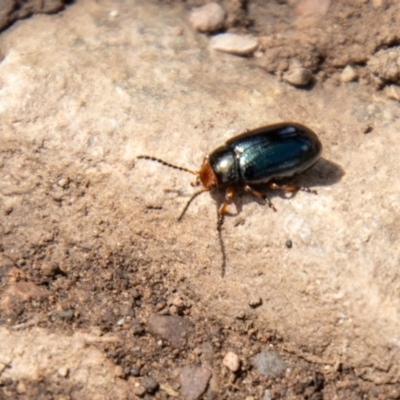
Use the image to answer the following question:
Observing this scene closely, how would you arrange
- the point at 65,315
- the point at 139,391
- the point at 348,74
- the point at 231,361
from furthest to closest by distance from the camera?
the point at 348,74 < the point at 65,315 < the point at 231,361 < the point at 139,391

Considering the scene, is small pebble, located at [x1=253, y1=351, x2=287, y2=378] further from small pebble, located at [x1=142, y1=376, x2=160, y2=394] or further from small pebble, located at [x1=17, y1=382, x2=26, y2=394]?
small pebble, located at [x1=17, y1=382, x2=26, y2=394]

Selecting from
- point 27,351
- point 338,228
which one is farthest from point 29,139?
point 338,228

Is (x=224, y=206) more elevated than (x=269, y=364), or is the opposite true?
(x=224, y=206)

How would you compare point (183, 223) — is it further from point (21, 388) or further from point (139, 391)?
point (21, 388)

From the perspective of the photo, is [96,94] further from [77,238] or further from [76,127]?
[77,238]

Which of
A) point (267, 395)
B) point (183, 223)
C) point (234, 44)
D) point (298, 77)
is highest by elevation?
point (234, 44)

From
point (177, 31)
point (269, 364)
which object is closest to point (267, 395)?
point (269, 364)

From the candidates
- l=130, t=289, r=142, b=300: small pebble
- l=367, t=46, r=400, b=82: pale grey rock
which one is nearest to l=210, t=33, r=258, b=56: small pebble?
l=367, t=46, r=400, b=82: pale grey rock
